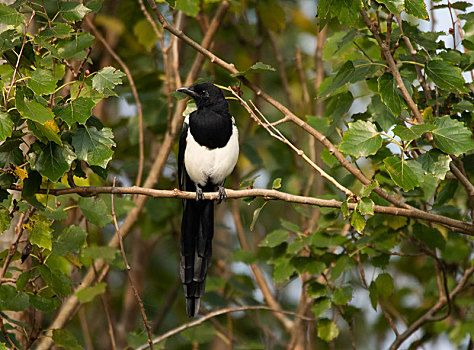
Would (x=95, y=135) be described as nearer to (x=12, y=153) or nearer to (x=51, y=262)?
(x=12, y=153)

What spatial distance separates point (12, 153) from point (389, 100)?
1.61 metres

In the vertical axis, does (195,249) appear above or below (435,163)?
below

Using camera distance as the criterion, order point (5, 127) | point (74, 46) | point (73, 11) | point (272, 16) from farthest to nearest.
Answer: point (272, 16) < point (74, 46) < point (73, 11) < point (5, 127)

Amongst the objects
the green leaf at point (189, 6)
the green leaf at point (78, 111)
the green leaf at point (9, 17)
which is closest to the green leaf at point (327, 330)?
the green leaf at point (78, 111)

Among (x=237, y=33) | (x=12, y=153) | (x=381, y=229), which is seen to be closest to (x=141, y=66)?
(x=237, y=33)

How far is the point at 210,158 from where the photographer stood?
14.6ft

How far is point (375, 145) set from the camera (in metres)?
2.81

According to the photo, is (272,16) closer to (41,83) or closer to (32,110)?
(41,83)

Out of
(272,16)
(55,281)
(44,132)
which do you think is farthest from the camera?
(272,16)

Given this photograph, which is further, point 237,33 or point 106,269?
point 237,33

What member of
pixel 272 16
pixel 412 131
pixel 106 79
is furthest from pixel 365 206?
pixel 272 16

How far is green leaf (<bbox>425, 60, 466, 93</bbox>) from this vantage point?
9.82 feet

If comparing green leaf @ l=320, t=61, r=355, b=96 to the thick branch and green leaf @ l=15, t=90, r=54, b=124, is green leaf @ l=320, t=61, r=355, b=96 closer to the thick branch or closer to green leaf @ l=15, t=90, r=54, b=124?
the thick branch

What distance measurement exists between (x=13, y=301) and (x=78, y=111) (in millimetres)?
1022
